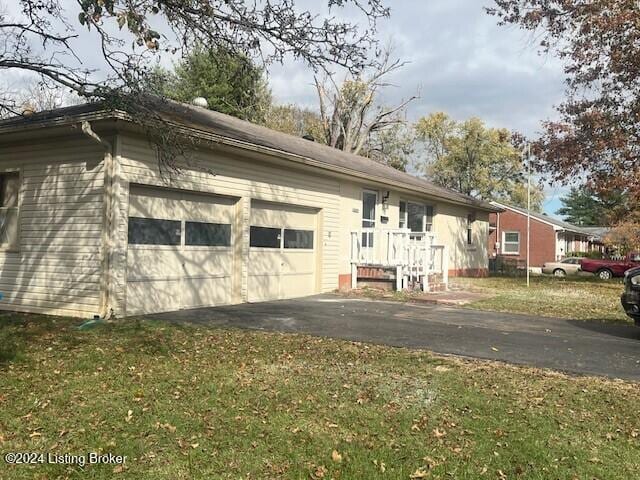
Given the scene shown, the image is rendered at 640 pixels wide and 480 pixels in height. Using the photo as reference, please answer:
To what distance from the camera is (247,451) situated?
416cm

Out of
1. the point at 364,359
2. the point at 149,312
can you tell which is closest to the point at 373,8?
the point at 364,359

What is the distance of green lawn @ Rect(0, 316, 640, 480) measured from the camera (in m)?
3.96

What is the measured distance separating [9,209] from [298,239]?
634 centimetres

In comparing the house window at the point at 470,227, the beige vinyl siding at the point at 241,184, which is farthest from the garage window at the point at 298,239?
the house window at the point at 470,227

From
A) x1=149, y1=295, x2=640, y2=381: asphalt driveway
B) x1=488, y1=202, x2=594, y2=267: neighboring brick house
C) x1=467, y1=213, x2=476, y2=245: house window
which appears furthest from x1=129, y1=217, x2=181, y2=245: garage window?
x1=488, y1=202, x2=594, y2=267: neighboring brick house

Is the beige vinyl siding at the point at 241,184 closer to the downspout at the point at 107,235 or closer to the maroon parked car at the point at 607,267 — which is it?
the downspout at the point at 107,235

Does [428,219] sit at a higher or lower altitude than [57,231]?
higher

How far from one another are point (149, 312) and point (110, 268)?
1199 mm

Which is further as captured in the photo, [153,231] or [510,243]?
[510,243]

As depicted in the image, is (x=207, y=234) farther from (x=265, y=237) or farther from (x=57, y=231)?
(x=57, y=231)

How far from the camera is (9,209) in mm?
11289

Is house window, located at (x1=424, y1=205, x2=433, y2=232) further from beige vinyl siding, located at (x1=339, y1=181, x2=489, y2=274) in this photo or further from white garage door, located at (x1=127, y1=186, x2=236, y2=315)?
white garage door, located at (x1=127, y1=186, x2=236, y2=315)

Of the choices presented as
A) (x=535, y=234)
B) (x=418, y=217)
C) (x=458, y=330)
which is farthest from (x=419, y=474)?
(x=535, y=234)

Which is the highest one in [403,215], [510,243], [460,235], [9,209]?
[403,215]
